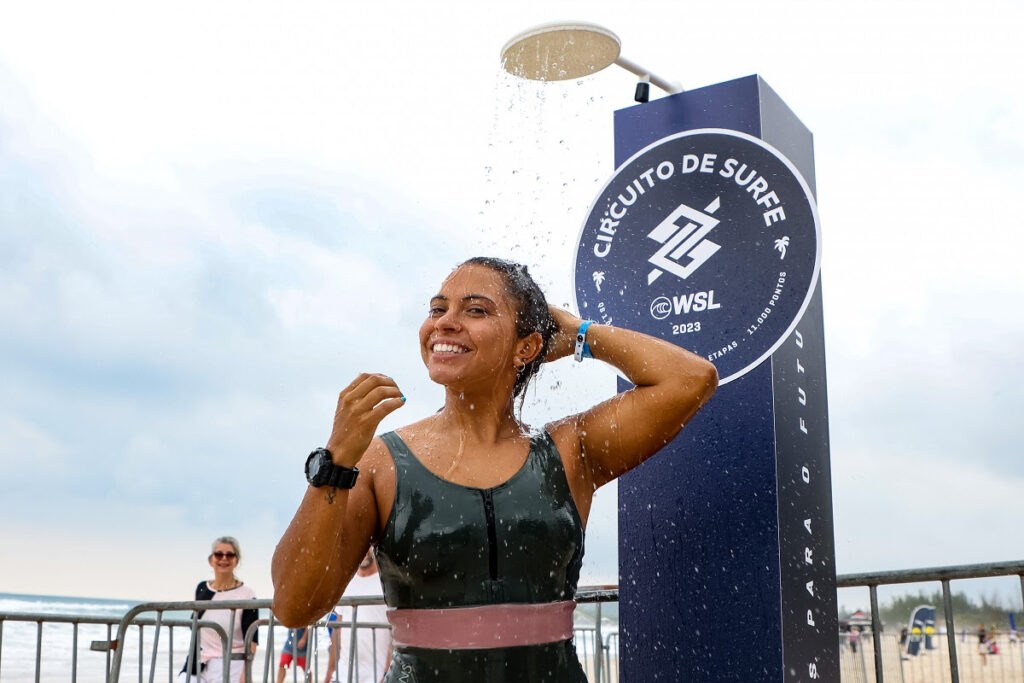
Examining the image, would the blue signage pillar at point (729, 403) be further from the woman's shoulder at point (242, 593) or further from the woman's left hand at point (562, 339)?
the woman's shoulder at point (242, 593)

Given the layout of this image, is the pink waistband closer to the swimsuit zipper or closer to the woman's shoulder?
the swimsuit zipper

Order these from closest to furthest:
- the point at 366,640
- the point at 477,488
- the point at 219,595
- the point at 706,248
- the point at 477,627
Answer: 1. the point at 477,627
2. the point at 477,488
3. the point at 706,248
4. the point at 366,640
5. the point at 219,595

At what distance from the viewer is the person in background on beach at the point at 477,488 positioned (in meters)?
2.34

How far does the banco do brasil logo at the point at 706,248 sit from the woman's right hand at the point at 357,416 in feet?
4.20

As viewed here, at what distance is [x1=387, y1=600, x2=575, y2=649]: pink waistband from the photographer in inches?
94.0

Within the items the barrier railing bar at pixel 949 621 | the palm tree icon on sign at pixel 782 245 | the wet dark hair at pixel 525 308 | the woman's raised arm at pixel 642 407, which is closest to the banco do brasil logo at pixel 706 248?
the palm tree icon on sign at pixel 782 245

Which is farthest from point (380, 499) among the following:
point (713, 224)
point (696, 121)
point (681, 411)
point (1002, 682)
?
point (1002, 682)

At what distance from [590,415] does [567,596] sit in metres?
0.55

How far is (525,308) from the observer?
284 centimetres

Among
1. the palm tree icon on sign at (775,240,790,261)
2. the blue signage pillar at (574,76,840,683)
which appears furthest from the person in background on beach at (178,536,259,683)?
the palm tree icon on sign at (775,240,790,261)

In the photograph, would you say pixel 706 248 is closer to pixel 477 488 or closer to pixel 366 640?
pixel 477 488

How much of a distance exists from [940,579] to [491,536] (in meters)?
1.94

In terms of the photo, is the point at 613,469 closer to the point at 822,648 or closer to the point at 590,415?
the point at 590,415

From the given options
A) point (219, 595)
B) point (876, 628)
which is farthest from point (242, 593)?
point (876, 628)
